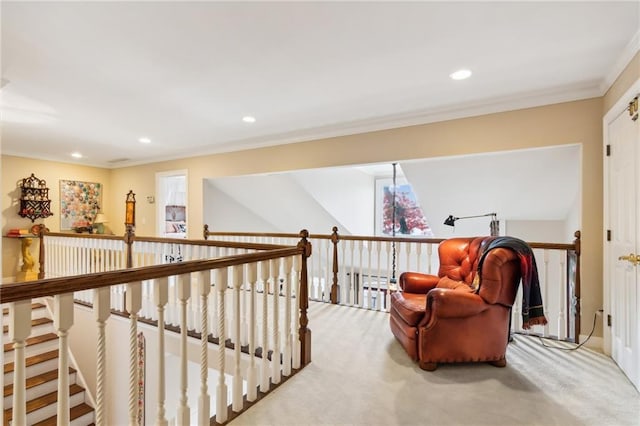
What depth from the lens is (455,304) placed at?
2201mm

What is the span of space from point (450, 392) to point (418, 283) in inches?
42.7

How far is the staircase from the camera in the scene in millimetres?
3113

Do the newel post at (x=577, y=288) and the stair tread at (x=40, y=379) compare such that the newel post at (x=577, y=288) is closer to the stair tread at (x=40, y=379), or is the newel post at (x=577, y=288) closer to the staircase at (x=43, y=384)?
the staircase at (x=43, y=384)

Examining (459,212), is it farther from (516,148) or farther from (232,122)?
(232,122)

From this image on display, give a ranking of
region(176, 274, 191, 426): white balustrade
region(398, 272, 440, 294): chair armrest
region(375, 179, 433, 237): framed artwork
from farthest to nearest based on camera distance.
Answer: region(375, 179, 433, 237): framed artwork, region(398, 272, 440, 294): chair armrest, region(176, 274, 191, 426): white balustrade

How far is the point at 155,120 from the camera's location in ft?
12.7

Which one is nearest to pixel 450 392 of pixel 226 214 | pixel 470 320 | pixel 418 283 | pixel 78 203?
pixel 470 320

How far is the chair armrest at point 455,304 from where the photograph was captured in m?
2.20

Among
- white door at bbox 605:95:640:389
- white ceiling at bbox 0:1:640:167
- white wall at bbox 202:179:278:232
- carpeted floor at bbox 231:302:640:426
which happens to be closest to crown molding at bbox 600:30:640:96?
white ceiling at bbox 0:1:640:167

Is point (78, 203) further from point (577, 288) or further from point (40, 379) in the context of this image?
point (577, 288)

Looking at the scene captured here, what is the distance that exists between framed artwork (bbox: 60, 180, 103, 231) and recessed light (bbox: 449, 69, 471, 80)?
7252 millimetres

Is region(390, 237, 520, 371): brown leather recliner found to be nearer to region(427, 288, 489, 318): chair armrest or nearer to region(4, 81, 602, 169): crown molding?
region(427, 288, 489, 318): chair armrest

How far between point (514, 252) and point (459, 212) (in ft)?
9.05

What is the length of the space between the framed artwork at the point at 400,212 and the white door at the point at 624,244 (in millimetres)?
4006
